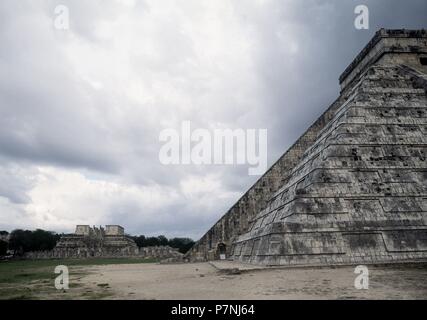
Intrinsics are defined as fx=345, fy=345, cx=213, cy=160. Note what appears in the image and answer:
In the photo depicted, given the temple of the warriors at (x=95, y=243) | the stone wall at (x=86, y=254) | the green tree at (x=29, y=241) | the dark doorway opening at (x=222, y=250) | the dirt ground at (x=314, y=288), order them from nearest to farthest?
1. the dirt ground at (x=314, y=288)
2. the dark doorway opening at (x=222, y=250)
3. the stone wall at (x=86, y=254)
4. the temple of the warriors at (x=95, y=243)
5. the green tree at (x=29, y=241)

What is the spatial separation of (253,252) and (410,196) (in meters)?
7.15

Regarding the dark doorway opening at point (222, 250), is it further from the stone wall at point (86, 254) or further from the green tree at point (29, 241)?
the green tree at point (29, 241)

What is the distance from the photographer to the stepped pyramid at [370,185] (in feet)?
42.2

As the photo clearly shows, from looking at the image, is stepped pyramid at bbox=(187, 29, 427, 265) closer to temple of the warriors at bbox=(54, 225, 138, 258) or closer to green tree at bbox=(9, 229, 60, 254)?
temple of the warriors at bbox=(54, 225, 138, 258)

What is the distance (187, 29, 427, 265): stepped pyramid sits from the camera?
12867mm

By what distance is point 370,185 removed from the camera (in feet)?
48.6

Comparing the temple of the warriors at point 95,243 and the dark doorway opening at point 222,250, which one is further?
the temple of the warriors at point 95,243

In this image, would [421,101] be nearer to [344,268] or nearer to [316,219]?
[316,219]

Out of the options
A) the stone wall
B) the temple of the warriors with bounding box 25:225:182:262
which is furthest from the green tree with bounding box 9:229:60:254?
the stone wall

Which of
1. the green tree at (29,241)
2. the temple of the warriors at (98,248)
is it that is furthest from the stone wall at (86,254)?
the green tree at (29,241)

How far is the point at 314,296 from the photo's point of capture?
6.90 m

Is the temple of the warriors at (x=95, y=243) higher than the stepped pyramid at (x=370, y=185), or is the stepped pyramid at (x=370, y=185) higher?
the stepped pyramid at (x=370, y=185)

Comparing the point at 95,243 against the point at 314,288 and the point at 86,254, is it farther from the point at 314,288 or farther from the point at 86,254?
the point at 314,288
